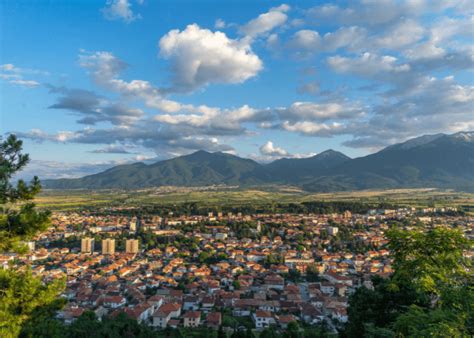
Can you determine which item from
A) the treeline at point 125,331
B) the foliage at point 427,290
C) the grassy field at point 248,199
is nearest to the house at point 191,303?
the treeline at point 125,331

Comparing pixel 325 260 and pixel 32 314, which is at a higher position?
pixel 32 314

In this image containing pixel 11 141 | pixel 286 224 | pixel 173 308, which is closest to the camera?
pixel 11 141

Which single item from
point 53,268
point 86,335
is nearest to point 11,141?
point 86,335

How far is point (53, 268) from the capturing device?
37.7m

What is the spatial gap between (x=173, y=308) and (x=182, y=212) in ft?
187

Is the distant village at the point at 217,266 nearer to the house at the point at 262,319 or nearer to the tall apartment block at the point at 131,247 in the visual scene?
the house at the point at 262,319

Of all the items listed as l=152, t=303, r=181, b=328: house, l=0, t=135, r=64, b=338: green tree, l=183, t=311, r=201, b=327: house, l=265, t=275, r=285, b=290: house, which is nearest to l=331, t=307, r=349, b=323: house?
l=265, t=275, r=285, b=290: house

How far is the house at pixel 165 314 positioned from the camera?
23.5 meters

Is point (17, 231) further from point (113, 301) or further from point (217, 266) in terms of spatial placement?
point (217, 266)

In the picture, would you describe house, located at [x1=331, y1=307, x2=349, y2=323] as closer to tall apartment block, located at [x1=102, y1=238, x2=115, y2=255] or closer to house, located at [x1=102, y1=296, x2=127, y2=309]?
house, located at [x1=102, y1=296, x2=127, y2=309]

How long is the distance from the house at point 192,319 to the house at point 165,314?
1.13 m

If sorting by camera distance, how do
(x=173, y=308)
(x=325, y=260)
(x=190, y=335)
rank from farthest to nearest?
1. (x=325, y=260)
2. (x=173, y=308)
3. (x=190, y=335)

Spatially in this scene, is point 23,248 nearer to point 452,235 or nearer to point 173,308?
point 452,235

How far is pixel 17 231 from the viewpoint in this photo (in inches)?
276
